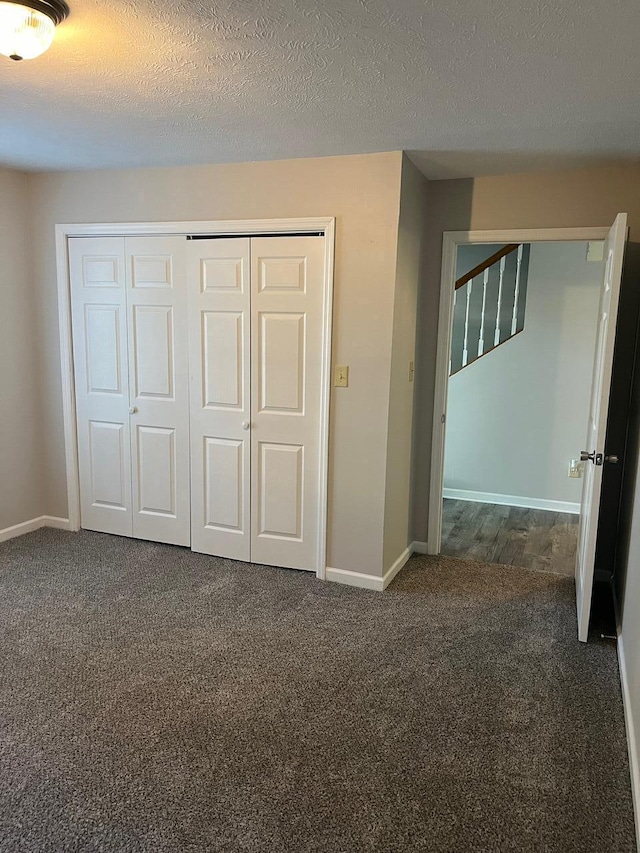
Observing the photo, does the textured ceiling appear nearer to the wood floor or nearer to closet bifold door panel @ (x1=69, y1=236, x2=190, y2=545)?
closet bifold door panel @ (x1=69, y1=236, x2=190, y2=545)

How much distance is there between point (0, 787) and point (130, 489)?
218 cm

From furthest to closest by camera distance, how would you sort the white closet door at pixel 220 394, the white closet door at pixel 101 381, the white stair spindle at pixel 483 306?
the white stair spindle at pixel 483 306
the white closet door at pixel 101 381
the white closet door at pixel 220 394

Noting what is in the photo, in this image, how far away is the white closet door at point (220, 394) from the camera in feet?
11.4

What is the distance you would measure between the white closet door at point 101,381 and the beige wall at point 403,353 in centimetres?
172

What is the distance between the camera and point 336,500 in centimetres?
339

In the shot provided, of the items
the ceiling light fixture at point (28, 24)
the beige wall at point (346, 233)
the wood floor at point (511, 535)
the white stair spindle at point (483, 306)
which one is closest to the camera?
the ceiling light fixture at point (28, 24)

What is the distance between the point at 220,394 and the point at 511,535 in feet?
7.62

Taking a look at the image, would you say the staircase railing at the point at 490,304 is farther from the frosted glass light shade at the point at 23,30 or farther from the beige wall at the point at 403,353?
the frosted glass light shade at the point at 23,30

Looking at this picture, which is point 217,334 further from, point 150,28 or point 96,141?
point 150,28

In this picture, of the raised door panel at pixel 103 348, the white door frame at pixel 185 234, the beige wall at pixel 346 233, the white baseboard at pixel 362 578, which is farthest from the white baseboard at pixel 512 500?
the raised door panel at pixel 103 348

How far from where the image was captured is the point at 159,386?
377 centimetres

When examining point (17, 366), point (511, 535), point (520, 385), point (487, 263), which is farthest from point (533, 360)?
point (17, 366)

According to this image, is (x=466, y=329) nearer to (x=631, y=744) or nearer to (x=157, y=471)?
(x=157, y=471)

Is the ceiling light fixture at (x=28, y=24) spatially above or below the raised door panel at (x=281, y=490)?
above
